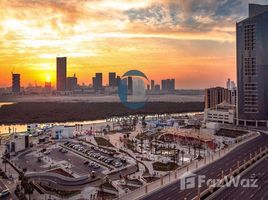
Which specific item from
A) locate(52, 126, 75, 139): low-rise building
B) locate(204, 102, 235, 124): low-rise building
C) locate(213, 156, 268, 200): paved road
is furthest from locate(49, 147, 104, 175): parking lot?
locate(204, 102, 235, 124): low-rise building

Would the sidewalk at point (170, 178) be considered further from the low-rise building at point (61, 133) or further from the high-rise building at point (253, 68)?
the low-rise building at point (61, 133)

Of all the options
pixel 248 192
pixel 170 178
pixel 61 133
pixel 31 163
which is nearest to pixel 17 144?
pixel 31 163

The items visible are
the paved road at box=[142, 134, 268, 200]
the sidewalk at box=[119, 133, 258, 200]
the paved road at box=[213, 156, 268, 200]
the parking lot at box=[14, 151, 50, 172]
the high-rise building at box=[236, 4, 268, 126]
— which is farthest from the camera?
the high-rise building at box=[236, 4, 268, 126]

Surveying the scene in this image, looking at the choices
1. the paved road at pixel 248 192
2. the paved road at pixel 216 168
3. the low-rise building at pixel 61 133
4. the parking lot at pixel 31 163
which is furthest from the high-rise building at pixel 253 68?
the parking lot at pixel 31 163

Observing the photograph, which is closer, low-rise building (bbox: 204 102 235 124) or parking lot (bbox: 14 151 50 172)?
parking lot (bbox: 14 151 50 172)

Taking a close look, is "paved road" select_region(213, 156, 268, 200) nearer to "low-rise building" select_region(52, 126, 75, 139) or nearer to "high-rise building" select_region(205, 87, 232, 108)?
"low-rise building" select_region(52, 126, 75, 139)

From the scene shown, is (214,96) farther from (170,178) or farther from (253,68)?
(170,178)
